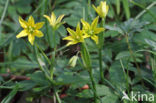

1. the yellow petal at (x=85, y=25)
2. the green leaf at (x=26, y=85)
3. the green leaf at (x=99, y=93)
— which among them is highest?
the yellow petal at (x=85, y=25)

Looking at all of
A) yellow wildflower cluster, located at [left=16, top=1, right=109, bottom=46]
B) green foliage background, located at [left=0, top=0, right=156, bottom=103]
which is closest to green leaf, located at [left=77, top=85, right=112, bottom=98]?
green foliage background, located at [left=0, top=0, right=156, bottom=103]

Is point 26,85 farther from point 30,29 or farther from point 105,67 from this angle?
point 105,67

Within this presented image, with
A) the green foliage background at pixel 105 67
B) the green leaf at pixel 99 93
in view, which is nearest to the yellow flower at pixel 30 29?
the green foliage background at pixel 105 67

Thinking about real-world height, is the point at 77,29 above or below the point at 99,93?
above

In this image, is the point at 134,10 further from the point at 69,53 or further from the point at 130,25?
the point at 69,53

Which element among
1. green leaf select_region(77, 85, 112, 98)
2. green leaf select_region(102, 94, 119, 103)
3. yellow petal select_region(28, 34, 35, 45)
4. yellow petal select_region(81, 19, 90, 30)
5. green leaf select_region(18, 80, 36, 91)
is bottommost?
green leaf select_region(102, 94, 119, 103)

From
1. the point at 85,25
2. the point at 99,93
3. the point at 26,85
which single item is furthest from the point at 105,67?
the point at 26,85

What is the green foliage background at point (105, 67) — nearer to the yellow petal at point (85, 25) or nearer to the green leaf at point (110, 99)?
the green leaf at point (110, 99)

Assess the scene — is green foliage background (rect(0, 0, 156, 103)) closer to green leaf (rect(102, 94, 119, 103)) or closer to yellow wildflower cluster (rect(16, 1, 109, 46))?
green leaf (rect(102, 94, 119, 103))
